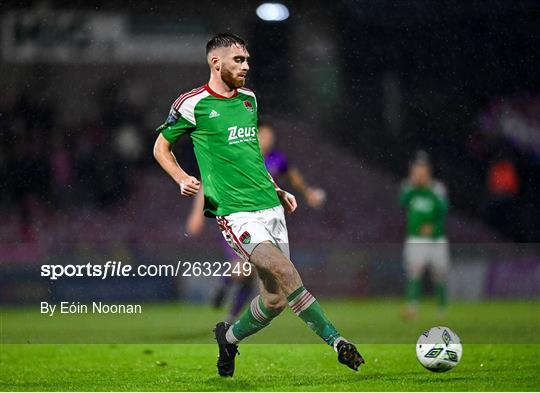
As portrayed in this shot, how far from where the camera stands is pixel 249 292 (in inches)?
297

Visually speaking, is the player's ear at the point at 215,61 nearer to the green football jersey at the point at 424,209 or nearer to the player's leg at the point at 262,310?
the player's leg at the point at 262,310

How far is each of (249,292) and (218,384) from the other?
1.73m

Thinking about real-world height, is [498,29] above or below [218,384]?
above

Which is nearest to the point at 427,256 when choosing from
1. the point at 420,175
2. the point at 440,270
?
the point at 440,270

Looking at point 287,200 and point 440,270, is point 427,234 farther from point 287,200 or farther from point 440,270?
point 287,200

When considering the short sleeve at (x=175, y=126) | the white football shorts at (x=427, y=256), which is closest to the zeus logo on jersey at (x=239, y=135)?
the short sleeve at (x=175, y=126)

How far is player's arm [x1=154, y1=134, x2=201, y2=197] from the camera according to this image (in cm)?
537

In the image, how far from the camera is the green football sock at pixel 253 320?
5828 mm

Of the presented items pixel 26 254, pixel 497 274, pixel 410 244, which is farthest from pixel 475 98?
pixel 26 254

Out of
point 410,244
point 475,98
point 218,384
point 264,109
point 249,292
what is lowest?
point 218,384

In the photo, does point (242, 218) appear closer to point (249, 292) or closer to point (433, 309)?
point (249, 292)

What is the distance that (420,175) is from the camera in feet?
36.0

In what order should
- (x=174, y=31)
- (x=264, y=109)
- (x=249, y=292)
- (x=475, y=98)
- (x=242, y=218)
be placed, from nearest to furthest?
(x=242, y=218) → (x=249, y=292) → (x=264, y=109) → (x=174, y=31) → (x=475, y=98)

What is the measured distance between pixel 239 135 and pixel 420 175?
17.8ft
